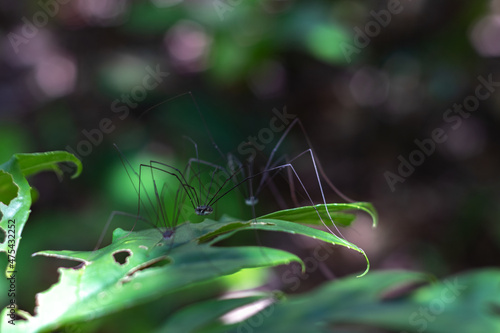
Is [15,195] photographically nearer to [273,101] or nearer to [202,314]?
[202,314]

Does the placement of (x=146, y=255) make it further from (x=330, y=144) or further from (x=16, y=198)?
(x=330, y=144)

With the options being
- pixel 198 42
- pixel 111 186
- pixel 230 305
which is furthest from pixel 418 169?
pixel 230 305

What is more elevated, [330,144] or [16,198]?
[330,144]

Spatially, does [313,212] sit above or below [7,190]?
below

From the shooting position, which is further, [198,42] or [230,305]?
[198,42]

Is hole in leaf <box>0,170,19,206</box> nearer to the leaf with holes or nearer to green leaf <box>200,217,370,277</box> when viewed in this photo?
the leaf with holes

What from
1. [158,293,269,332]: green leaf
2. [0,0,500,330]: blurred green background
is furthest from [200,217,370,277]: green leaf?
[0,0,500,330]: blurred green background

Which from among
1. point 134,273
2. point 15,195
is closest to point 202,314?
point 134,273
